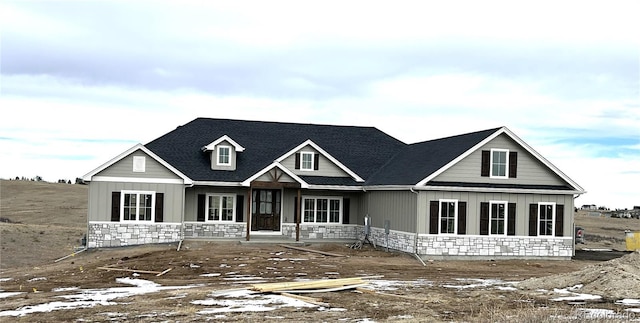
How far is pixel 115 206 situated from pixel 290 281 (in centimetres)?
1193

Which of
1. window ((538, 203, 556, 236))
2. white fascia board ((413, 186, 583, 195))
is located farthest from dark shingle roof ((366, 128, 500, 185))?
window ((538, 203, 556, 236))

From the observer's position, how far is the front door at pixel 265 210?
32656 millimetres

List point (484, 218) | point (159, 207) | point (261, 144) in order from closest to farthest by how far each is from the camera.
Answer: point (484, 218) → point (159, 207) → point (261, 144)

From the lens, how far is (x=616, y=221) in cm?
6219

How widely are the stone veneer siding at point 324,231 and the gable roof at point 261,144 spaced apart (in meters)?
2.55

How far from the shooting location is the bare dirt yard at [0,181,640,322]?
14.5 m

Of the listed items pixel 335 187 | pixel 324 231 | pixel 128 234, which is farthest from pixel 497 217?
pixel 128 234

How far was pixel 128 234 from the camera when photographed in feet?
96.2

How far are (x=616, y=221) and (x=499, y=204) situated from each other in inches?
1552

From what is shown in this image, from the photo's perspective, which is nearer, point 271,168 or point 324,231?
point 271,168

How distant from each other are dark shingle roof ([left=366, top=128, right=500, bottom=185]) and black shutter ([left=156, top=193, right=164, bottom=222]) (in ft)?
30.4

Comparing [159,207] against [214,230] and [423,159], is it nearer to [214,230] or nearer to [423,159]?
[214,230]

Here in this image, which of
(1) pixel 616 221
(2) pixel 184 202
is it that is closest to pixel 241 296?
(2) pixel 184 202

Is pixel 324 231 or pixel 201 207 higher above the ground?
pixel 201 207
